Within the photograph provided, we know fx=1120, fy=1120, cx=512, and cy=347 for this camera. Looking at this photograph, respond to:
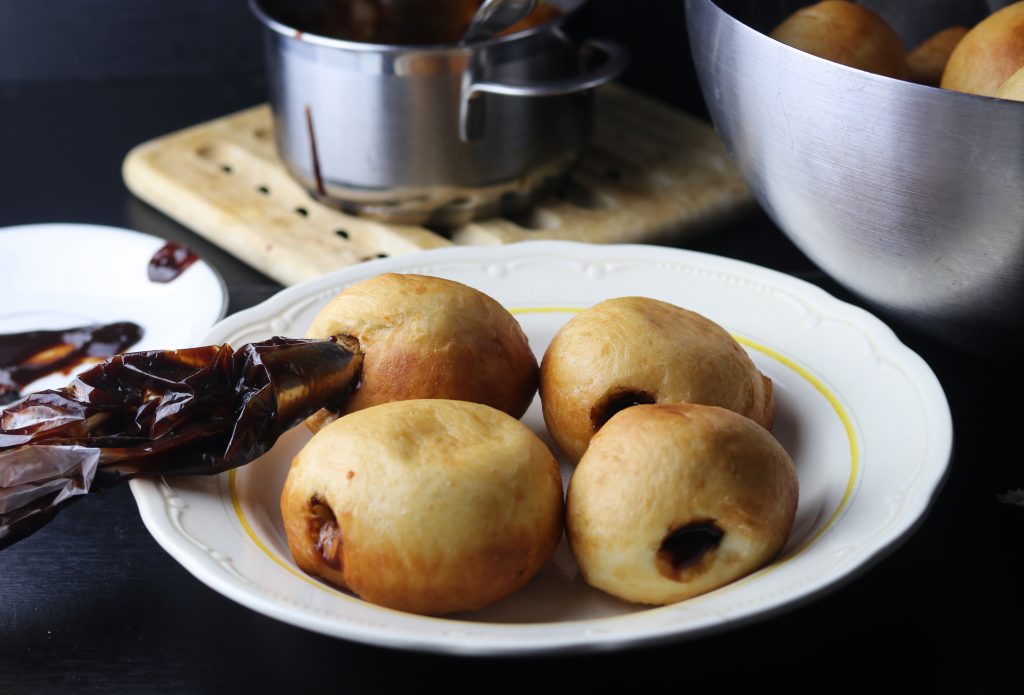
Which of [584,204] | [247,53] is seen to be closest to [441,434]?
[584,204]

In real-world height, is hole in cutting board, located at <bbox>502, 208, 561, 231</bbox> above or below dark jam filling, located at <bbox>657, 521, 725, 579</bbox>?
below

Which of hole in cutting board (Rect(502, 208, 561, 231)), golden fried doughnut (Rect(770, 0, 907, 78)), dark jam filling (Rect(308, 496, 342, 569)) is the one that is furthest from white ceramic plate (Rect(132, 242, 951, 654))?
hole in cutting board (Rect(502, 208, 561, 231))

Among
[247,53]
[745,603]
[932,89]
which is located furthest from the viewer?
[247,53]

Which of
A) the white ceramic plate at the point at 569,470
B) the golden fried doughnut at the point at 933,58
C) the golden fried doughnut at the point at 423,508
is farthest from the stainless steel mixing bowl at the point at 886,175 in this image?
the golden fried doughnut at the point at 423,508

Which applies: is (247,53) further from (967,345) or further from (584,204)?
(967,345)

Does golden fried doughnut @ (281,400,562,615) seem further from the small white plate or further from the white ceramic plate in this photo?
the small white plate

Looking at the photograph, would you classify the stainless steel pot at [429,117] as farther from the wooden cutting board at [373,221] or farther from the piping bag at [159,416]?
the piping bag at [159,416]
